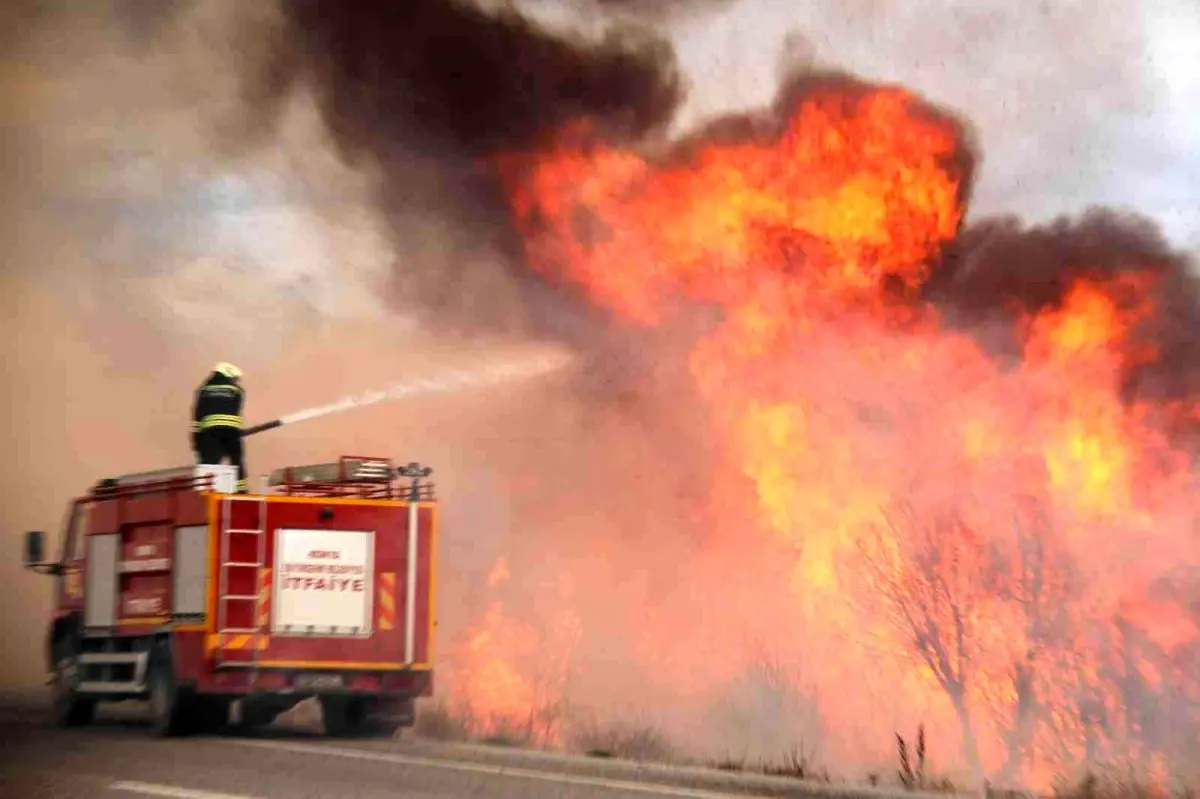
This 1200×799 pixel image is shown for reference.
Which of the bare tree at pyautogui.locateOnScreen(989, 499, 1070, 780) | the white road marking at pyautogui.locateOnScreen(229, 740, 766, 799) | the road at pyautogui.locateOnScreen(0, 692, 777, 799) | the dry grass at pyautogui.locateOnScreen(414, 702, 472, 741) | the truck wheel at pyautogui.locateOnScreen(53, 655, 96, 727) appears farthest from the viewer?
the bare tree at pyautogui.locateOnScreen(989, 499, 1070, 780)

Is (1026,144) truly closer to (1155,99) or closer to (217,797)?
(1155,99)

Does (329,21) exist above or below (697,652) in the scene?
above

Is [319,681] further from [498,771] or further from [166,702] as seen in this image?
[498,771]

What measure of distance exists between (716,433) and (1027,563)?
4499 millimetres

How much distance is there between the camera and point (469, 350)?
72.0ft

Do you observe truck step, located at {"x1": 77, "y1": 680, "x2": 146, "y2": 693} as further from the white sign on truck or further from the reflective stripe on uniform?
the reflective stripe on uniform

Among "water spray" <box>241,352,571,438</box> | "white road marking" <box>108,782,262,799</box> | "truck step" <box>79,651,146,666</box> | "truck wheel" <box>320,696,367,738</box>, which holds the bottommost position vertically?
"white road marking" <box>108,782,262,799</box>

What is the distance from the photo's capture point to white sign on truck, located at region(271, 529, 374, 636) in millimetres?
12305

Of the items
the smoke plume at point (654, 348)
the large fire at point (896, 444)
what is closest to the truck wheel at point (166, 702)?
the smoke plume at point (654, 348)

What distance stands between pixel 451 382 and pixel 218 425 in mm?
9333

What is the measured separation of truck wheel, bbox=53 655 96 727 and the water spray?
25.1 feet

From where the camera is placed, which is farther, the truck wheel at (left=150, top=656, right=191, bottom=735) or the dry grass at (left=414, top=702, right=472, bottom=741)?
the dry grass at (left=414, top=702, right=472, bottom=741)

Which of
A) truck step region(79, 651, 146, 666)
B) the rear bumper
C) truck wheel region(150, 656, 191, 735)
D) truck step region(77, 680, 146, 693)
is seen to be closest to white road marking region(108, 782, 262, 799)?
the rear bumper

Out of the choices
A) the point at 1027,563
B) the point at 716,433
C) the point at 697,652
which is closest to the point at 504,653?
the point at 697,652
